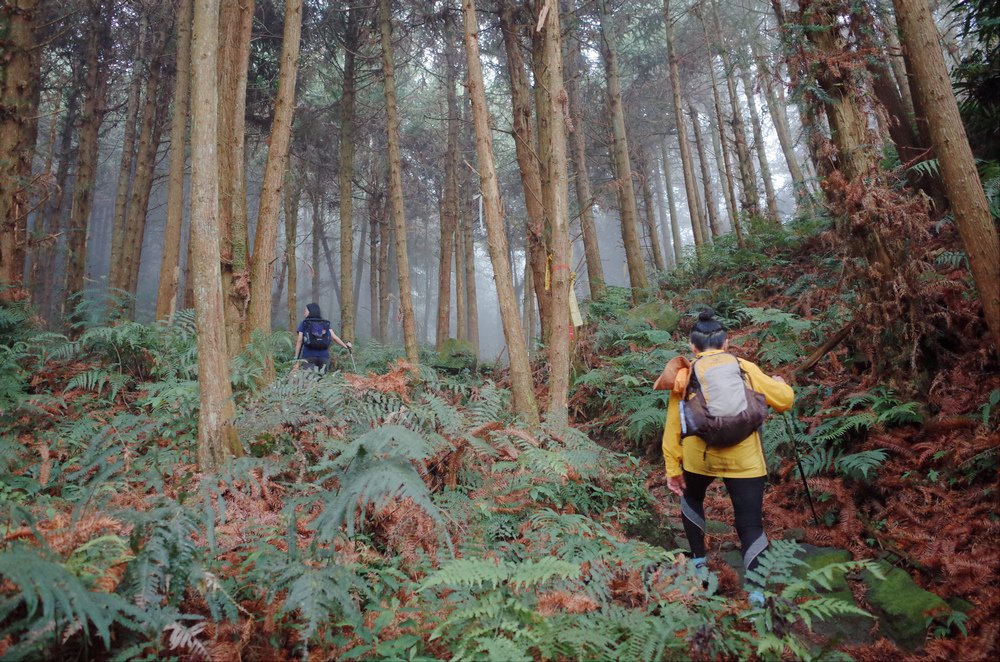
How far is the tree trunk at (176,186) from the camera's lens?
9992mm

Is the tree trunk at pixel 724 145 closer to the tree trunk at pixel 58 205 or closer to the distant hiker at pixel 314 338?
the distant hiker at pixel 314 338

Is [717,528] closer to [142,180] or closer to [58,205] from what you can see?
[142,180]

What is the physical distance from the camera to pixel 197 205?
455 centimetres

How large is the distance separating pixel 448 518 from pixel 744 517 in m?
2.06

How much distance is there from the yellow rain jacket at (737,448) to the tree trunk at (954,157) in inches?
78.8

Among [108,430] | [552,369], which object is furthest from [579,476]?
[108,430]

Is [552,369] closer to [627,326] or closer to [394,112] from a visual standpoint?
[627,326]

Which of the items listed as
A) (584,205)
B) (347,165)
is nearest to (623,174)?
(584,205)

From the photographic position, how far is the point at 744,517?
3705 mm

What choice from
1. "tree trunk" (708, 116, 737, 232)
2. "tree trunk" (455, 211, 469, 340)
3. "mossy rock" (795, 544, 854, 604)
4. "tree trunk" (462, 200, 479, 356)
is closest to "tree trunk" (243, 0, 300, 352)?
"mossy rock" (795, 544, 854, 604)

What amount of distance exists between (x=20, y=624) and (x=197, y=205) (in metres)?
3.42

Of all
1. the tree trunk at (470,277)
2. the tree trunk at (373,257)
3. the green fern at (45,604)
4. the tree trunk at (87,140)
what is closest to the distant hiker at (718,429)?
the green fern at (45,604)

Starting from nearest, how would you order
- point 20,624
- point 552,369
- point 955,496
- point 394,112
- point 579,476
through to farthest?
point 20,624 → point 955,496 → point 579,476 → point 552,369 → point 394,112

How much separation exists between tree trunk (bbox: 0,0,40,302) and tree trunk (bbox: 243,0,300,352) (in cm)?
391
